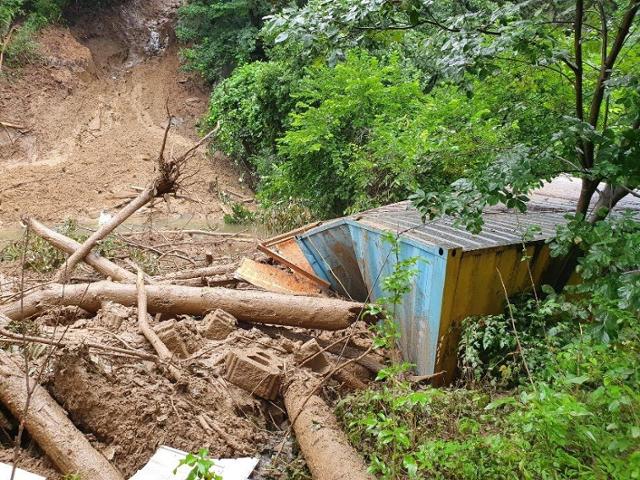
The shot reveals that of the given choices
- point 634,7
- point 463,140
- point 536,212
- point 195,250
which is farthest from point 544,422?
point 195,250

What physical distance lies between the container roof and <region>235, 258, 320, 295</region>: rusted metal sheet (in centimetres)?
109

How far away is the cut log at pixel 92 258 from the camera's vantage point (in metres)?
6.64

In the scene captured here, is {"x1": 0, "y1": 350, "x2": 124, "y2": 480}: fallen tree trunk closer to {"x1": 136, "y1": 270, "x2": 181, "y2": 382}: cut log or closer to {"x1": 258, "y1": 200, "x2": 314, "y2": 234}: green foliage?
{"x1": 136, "y1": 270, "x2": 181, "y2": 382}: cut log

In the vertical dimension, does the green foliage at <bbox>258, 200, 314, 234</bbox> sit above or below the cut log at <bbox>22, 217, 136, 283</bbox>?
below

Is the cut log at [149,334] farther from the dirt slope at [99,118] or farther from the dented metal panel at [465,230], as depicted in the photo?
the dirt slope at [99,118]

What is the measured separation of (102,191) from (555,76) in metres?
13.1

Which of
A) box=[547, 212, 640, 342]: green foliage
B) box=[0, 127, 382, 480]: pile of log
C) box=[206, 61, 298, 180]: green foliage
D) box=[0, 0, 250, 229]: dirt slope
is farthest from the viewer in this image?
box=[0, 0, 250, 229]: dirt slope

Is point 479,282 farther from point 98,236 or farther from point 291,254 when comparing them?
point 98,236

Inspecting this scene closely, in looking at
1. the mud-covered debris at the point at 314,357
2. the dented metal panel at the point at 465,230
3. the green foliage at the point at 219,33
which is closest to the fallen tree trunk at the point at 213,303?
the mud-covered debris at the point at 314,357

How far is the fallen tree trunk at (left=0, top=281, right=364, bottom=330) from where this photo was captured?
17.3ft

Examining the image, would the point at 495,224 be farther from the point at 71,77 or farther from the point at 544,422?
the point at 71,77

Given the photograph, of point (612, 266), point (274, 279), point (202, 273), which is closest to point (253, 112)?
point (202, 273)

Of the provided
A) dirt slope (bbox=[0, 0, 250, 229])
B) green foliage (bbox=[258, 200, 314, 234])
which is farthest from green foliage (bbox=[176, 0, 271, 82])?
green foliage (bbox=[258, 200, 314, 234])

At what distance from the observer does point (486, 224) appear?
18.2 feet
